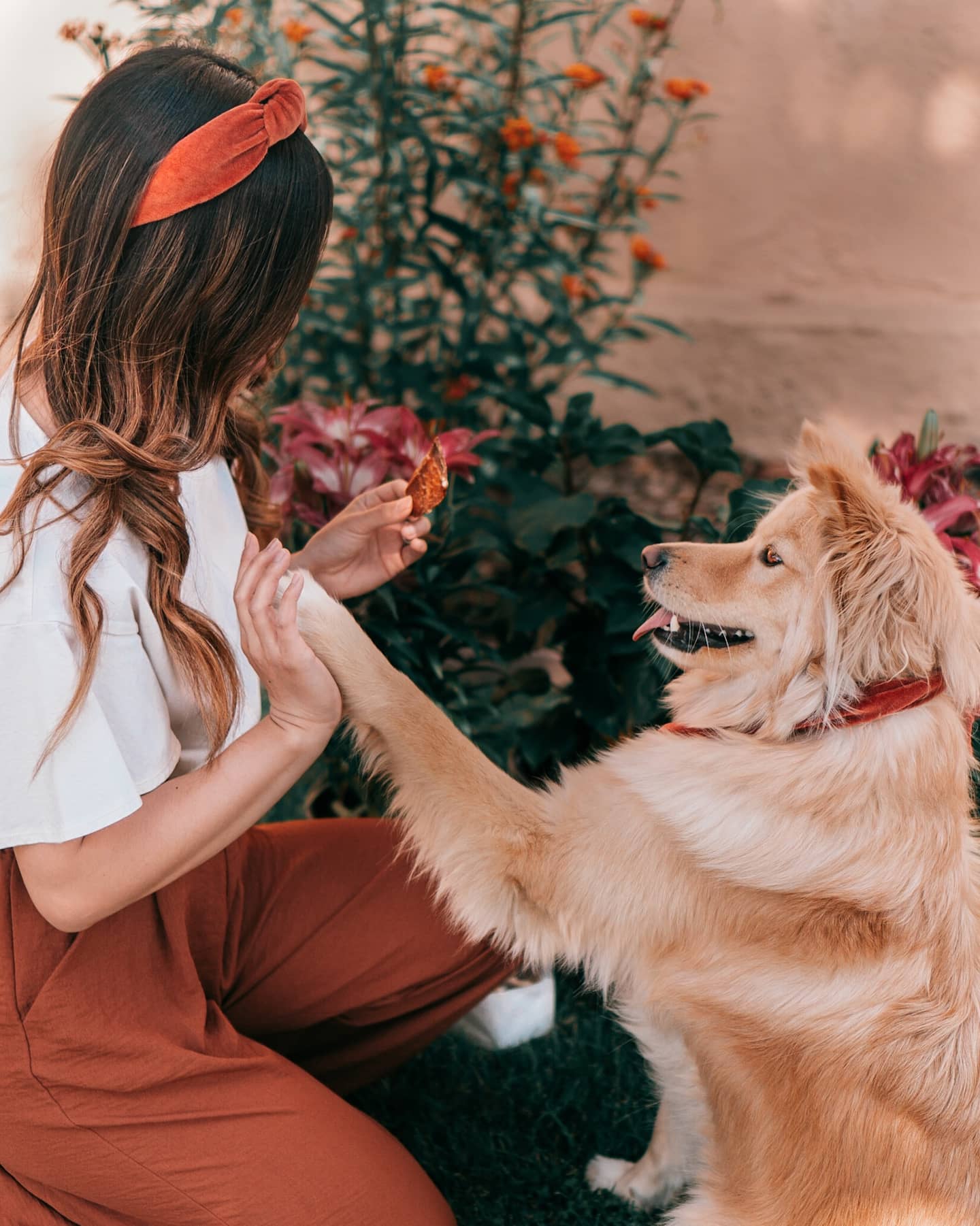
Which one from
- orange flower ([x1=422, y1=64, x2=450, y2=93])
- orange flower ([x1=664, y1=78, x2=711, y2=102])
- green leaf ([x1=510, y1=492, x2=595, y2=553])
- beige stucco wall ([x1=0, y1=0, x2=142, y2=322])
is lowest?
green leaf ([x1=510, y1=492, x2=595, y2=553])

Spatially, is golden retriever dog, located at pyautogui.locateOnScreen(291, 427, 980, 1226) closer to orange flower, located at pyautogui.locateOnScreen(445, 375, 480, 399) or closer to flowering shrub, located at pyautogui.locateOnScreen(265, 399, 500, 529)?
flowering shrub, located at pyautogui.locateOnScreen(265, 399, 500, 529)

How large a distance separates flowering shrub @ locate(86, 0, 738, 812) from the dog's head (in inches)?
26.9

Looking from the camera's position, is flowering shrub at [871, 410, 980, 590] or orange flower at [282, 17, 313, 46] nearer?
flowering shrub at [871, 410, 980, 590]

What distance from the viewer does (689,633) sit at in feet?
5.45

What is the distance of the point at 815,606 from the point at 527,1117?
4.06 ft

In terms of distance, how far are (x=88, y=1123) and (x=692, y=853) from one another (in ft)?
2.92

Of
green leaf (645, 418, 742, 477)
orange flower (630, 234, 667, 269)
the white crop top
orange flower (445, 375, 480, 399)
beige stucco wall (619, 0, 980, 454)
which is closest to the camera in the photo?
the white crop top

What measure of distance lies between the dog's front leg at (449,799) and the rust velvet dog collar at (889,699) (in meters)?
0.49

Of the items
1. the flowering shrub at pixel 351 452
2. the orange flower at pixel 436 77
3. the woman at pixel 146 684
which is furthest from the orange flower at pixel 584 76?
the woman at pixel 146 684

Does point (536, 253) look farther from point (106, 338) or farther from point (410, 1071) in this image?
point (410, 1071)

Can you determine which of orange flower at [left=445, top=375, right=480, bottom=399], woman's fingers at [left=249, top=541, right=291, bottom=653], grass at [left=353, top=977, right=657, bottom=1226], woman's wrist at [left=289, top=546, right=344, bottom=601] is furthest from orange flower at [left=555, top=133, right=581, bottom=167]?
grass at [left=353, top=977, right=657, bottom=1226]

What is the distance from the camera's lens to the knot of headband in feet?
4.01

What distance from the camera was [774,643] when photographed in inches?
60.9

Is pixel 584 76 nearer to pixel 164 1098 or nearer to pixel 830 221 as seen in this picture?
pixel 830 221
